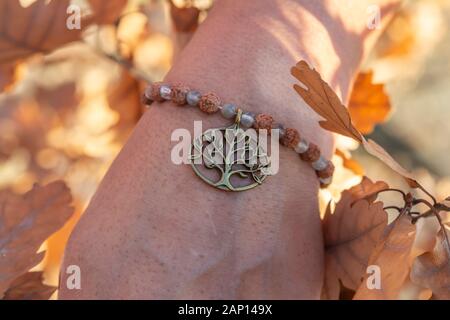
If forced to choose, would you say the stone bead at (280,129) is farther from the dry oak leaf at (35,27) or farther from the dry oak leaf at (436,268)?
the dry oak leaf at (35,27)

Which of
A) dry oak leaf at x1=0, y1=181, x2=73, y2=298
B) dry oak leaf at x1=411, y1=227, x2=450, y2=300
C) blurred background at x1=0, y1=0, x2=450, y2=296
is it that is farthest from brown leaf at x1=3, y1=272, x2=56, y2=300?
dry oak leaf at x1=411, y1=227, x2=450, y2=300

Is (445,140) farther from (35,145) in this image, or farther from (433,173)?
(35,145)

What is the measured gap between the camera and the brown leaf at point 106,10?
64 centimetres

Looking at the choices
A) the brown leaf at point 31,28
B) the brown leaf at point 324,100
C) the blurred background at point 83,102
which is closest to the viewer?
the brown leaf at point 324,100

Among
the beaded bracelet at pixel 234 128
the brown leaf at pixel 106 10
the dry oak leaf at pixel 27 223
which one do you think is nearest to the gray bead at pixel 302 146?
the beaded bracelet at pixel 234 128

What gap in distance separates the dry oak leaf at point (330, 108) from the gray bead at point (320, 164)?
0.14 feet

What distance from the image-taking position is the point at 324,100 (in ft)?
1.31

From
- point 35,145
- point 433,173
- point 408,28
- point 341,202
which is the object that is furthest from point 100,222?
point 433,173

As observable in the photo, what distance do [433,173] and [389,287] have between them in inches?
21.5

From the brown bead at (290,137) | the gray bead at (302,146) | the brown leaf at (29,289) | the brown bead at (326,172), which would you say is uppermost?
the brown bead at (290,137)

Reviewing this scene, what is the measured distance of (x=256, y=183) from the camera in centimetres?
42

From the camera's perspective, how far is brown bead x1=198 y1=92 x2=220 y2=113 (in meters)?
0.43

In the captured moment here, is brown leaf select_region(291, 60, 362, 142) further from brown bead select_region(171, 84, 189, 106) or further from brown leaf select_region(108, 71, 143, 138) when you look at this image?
brown leaf select_region(108, 71, 143, 138)

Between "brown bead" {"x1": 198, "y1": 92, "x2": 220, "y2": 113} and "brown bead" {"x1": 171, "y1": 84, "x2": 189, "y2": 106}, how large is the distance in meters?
0.01
